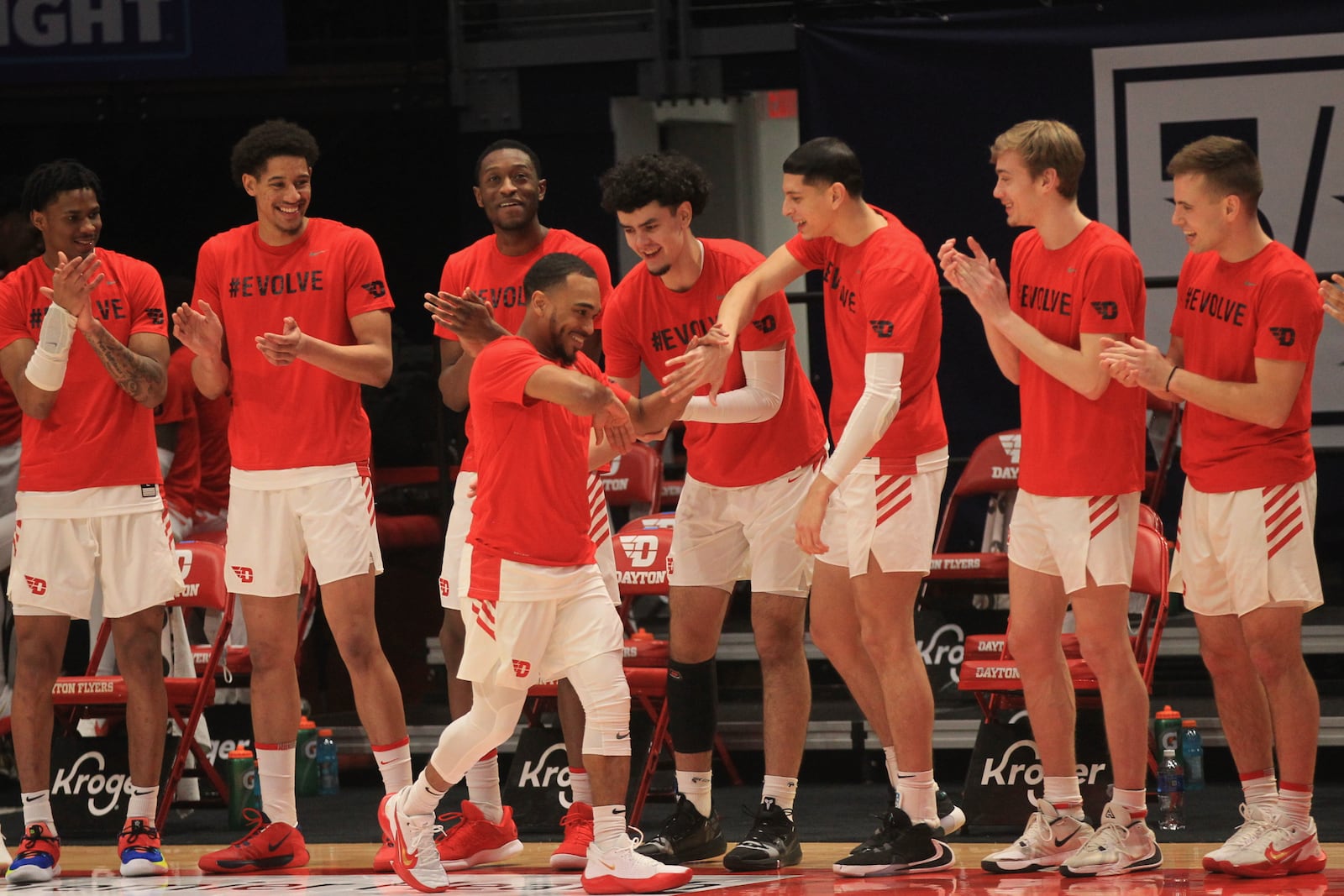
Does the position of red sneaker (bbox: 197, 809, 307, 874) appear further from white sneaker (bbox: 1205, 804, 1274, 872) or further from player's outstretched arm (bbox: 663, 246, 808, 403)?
white sneaker (bbox: 1205, 804, 1274, 872)

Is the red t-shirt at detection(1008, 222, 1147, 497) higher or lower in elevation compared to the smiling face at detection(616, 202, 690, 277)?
lower

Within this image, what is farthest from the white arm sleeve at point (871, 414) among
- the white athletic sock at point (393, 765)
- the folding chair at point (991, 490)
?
the folding chair at point (991, 490)

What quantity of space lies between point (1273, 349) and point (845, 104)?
10.5ft

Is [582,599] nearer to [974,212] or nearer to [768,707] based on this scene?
[768,707]

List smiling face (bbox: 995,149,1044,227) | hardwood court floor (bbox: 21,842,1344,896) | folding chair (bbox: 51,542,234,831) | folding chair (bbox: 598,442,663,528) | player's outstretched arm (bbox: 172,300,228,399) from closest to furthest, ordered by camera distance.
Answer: hardwood court floor (bbox: 21,842,1344,896) < smiling face (bbox: 995,149,1044,227) < player's outstretched arm (bbox: 172,300,228,399) < folding chair (bbox: 51,542,234,831) < folding chair (bbox: 598,442,663,528)

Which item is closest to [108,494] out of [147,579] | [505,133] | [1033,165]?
[147,579]

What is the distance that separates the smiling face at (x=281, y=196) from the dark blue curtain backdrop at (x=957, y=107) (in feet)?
8.64

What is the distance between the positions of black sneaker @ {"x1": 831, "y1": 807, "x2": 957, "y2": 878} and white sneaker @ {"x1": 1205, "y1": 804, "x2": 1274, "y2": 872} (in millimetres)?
724

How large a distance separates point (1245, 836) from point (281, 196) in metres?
3.43

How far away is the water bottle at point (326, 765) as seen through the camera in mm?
7375

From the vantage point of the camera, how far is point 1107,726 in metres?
5.12

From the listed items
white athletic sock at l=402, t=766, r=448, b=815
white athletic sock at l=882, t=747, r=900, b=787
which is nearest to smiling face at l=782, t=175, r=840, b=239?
white athletic sock at l=882, t=747, r=900, b=787

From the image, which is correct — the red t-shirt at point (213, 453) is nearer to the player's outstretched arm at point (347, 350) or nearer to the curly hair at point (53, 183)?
the curly hair at point (53, 183)

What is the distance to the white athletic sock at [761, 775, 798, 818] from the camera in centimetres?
547
